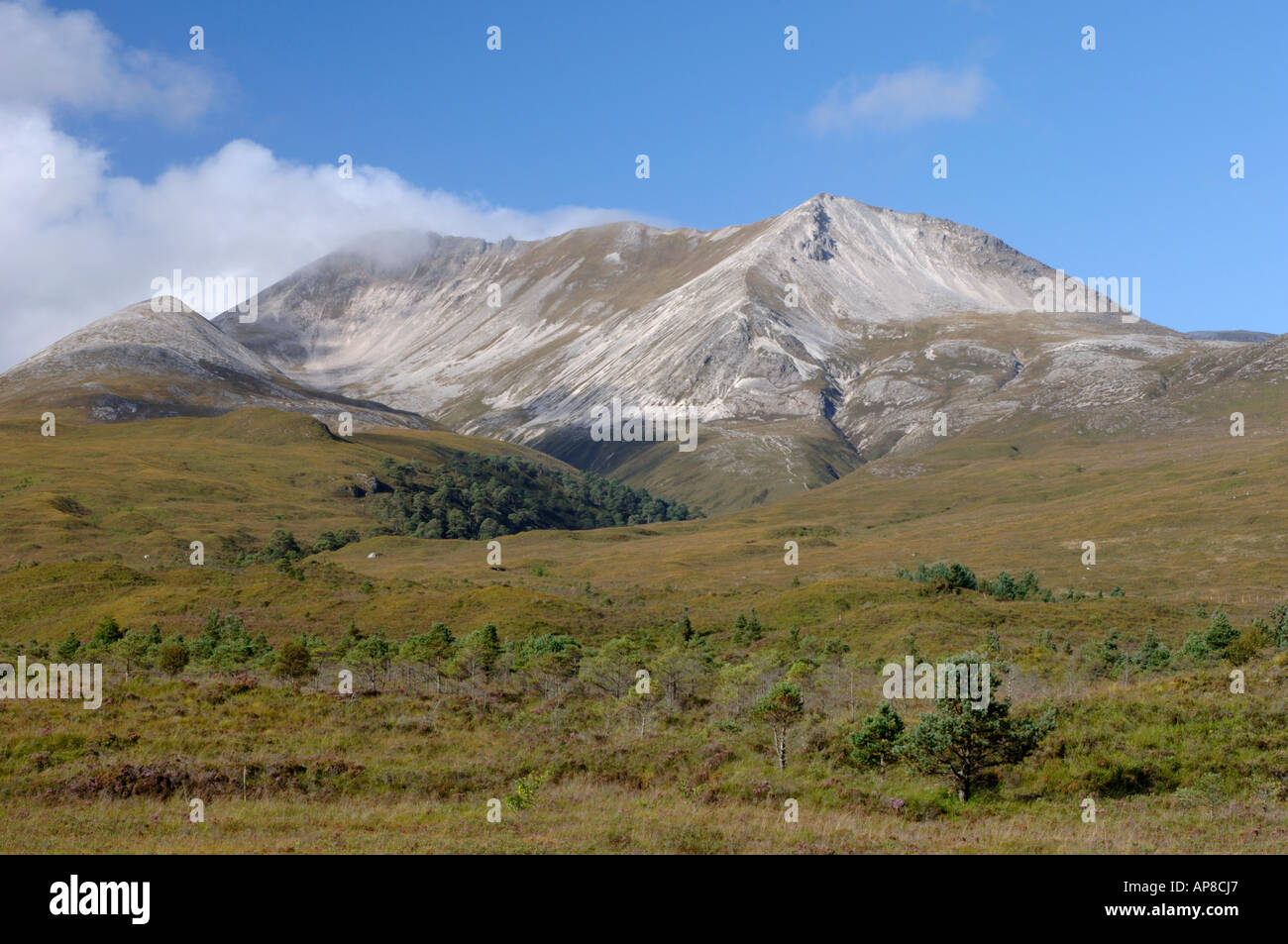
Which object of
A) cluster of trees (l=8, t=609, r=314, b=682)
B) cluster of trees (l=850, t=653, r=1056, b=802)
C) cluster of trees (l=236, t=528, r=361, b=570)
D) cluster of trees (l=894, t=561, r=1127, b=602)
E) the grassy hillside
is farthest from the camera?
cluster of trees (l=236, t=528, r=361, b=570)

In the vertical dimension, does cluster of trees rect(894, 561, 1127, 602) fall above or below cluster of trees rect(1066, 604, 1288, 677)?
above

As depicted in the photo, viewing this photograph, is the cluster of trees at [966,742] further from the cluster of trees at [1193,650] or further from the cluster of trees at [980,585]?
the cluster of trees at [980,585]

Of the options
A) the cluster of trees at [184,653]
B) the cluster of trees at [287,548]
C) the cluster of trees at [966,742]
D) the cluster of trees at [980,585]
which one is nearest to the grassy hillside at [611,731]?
the cluster of trees at [966,742]

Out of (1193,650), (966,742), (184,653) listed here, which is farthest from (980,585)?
(966,742)

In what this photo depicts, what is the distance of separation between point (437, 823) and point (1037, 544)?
156 metres

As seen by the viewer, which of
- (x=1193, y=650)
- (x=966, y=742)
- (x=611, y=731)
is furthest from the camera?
(x=1193, y=650)

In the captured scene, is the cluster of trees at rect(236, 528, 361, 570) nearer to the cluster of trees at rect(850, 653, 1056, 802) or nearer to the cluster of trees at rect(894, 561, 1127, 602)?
the cluster of trees at rect(894, 561, 1127, 602)

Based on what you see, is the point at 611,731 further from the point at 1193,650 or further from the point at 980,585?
the point at 980,585

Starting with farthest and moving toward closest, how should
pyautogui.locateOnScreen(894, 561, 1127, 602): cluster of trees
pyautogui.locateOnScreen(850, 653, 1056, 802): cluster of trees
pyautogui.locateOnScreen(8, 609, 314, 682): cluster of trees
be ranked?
pyautogui.locateOnScreen(894, 561, 1127, 602): cluster of trees
pyautogui.locateOnScreen(8, 609, 314, 682): cluster of trees
pyautogui.locateOnScreen(850, 653, 1056, 802): cluster of trees

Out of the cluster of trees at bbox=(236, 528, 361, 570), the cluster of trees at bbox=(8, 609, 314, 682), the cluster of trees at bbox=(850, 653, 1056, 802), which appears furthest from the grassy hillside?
the cluster of trees at bbox=(236, 528, 361, 570)

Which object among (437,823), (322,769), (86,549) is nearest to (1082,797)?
(437,823)
